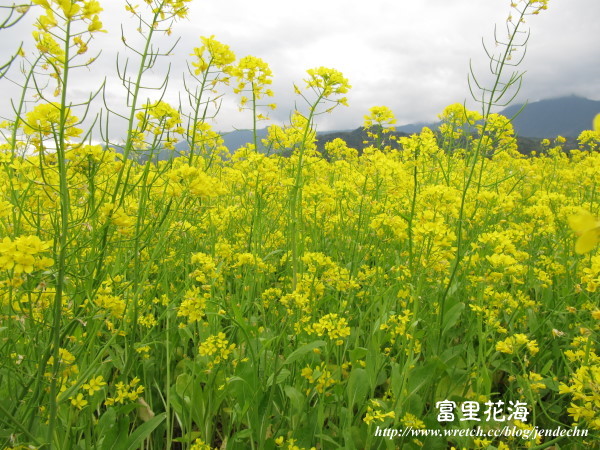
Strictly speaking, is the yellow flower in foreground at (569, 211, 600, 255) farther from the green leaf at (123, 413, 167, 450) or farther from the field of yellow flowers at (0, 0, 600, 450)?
the green leaf at (123, 413, 167, 450)

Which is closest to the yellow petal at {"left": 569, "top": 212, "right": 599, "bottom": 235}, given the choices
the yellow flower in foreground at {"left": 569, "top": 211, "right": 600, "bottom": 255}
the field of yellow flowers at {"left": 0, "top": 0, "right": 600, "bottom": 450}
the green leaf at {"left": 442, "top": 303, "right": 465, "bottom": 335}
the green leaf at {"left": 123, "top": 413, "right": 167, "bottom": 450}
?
the yellow flower in foreground at {"left": 569, "top": 211, "right": 600, "bottom": 255}

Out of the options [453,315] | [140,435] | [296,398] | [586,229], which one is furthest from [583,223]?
[453,315]

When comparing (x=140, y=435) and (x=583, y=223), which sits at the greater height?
(x=583, y=223)

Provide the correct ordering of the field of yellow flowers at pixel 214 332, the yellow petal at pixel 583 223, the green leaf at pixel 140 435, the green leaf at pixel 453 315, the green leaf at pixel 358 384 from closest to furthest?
the yellow petal at pixel 583 223 < the field of yellow flowers at pixel 214 332 < the green leaf at pixel 140 435 < the green leaf at pixel 358 384 < the green leaf at pixel 453 315

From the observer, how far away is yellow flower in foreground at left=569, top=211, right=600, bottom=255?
45cm

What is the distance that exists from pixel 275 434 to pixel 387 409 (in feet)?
1.66

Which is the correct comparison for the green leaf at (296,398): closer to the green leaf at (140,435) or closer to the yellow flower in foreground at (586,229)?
the green leaf at (140,435)

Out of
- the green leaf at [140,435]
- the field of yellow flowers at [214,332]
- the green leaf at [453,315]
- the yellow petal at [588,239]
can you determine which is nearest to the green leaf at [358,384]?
the field of yellow flowers at [214,332]

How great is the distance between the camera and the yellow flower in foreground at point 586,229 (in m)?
0.45

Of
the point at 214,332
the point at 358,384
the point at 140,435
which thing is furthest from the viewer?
the point at 214,332

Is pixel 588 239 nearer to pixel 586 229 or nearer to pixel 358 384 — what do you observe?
pixel 586 229

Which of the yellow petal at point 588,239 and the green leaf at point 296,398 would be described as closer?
the yellow petal at point 588,239

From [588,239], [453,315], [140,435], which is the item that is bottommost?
[140,435]

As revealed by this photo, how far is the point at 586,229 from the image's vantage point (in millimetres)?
445
